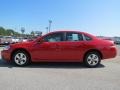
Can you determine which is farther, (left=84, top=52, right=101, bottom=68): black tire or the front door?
(left=84, top=52, right=101, bottom=68): black tire

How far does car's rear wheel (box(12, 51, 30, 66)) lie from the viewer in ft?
36.0

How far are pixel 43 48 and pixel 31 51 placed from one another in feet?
1.62

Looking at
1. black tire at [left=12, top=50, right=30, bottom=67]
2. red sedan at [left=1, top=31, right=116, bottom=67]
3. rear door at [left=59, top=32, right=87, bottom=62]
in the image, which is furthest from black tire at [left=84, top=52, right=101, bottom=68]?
black tire at [left=12, top=50, right=30, bottom=67]

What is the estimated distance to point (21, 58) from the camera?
1101 cm

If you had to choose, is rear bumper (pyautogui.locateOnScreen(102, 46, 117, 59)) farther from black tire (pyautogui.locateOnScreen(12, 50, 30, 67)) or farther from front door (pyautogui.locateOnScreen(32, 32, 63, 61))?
black tire (pyautogui.locateOnScreen(12, 50, 30, 67))

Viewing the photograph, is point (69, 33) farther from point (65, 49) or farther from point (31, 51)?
point (31, 51)

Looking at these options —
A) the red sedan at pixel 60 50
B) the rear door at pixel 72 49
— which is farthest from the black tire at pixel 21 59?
the rear door at pixel 72 49

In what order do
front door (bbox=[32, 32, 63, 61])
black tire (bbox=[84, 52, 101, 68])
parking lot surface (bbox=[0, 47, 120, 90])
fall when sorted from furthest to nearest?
1. black tire (bbox=[84, 52, 101, 68])
2. front door (bbox=[32, 32, 63, 61])
3. parking lot surface (bbox=[0, 47, 120, 90])

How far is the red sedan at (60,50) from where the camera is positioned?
11.0 meters

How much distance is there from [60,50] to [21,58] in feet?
5.23
